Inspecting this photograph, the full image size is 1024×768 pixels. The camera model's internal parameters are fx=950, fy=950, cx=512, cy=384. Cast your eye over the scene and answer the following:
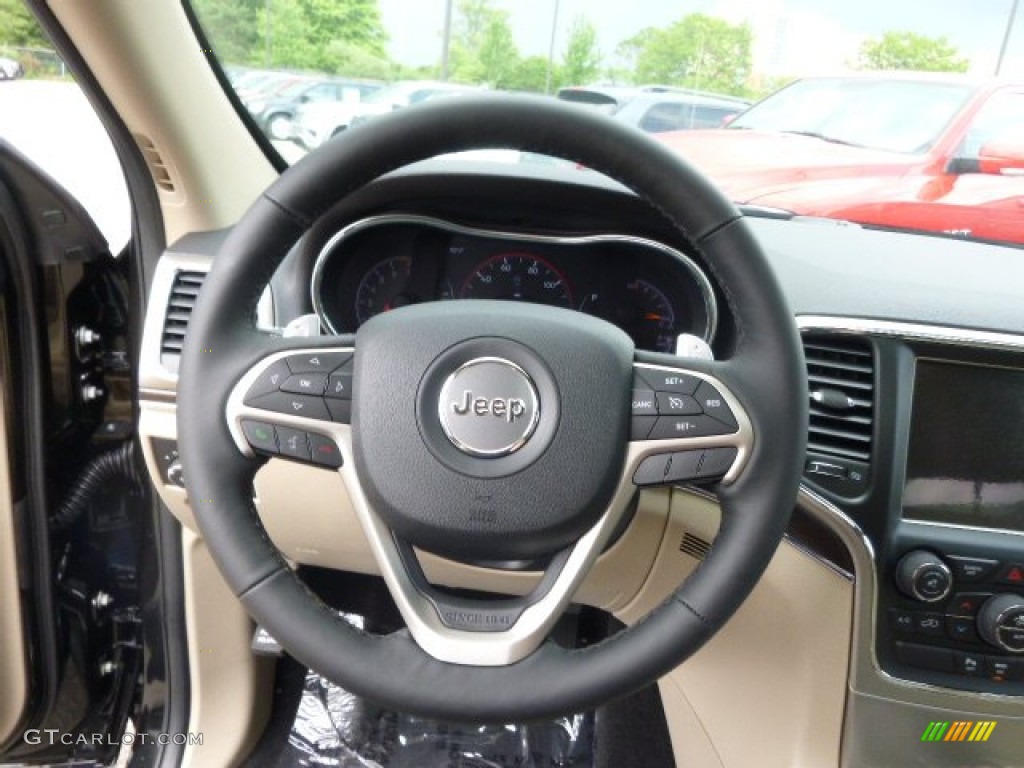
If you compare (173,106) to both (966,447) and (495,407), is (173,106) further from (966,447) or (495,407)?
(966,447)

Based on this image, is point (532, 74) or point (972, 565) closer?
point (972, 565)

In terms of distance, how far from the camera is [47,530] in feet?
A: 5.29

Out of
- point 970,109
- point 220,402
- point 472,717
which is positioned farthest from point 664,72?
point 472,717

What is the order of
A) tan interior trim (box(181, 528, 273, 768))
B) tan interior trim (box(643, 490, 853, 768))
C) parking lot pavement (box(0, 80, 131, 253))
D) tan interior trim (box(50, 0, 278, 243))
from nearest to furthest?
1. tan interior trim (box(50, 0, 278, 243))
2. tan interior trim (box(643, 490, 853, 768))
3. parking lot pavement (box(0, 80, 131, 253))
4. tan interior trim (box(181, 528, 273, 768))

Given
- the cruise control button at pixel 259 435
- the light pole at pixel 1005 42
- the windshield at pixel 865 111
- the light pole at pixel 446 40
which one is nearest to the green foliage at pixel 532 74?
the light pole at pixel 446 40

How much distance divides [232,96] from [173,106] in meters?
0.13

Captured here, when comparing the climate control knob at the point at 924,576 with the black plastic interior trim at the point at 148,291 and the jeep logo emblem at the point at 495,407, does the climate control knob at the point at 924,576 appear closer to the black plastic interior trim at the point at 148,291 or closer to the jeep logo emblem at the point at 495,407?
the jeep logo emblem at the point at 495,407

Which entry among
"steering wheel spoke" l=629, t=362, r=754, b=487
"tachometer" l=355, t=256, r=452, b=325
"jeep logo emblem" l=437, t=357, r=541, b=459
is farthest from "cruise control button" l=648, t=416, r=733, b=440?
"tachometer" l=355, t=256, r=452, b=325

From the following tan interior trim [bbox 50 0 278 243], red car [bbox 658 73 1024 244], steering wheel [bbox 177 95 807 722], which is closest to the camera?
steering wheel [bbox 177 95 807 722]

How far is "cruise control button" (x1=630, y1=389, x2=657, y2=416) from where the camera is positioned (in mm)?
950

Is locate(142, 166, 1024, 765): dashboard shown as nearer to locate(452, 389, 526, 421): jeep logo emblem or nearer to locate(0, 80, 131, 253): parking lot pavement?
locate(0, 80, 131, 253): parking lot pavement

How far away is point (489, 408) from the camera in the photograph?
0.95 meters

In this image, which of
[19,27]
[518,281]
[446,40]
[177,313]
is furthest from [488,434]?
[19,27]

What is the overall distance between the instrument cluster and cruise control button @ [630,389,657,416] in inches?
14.7
